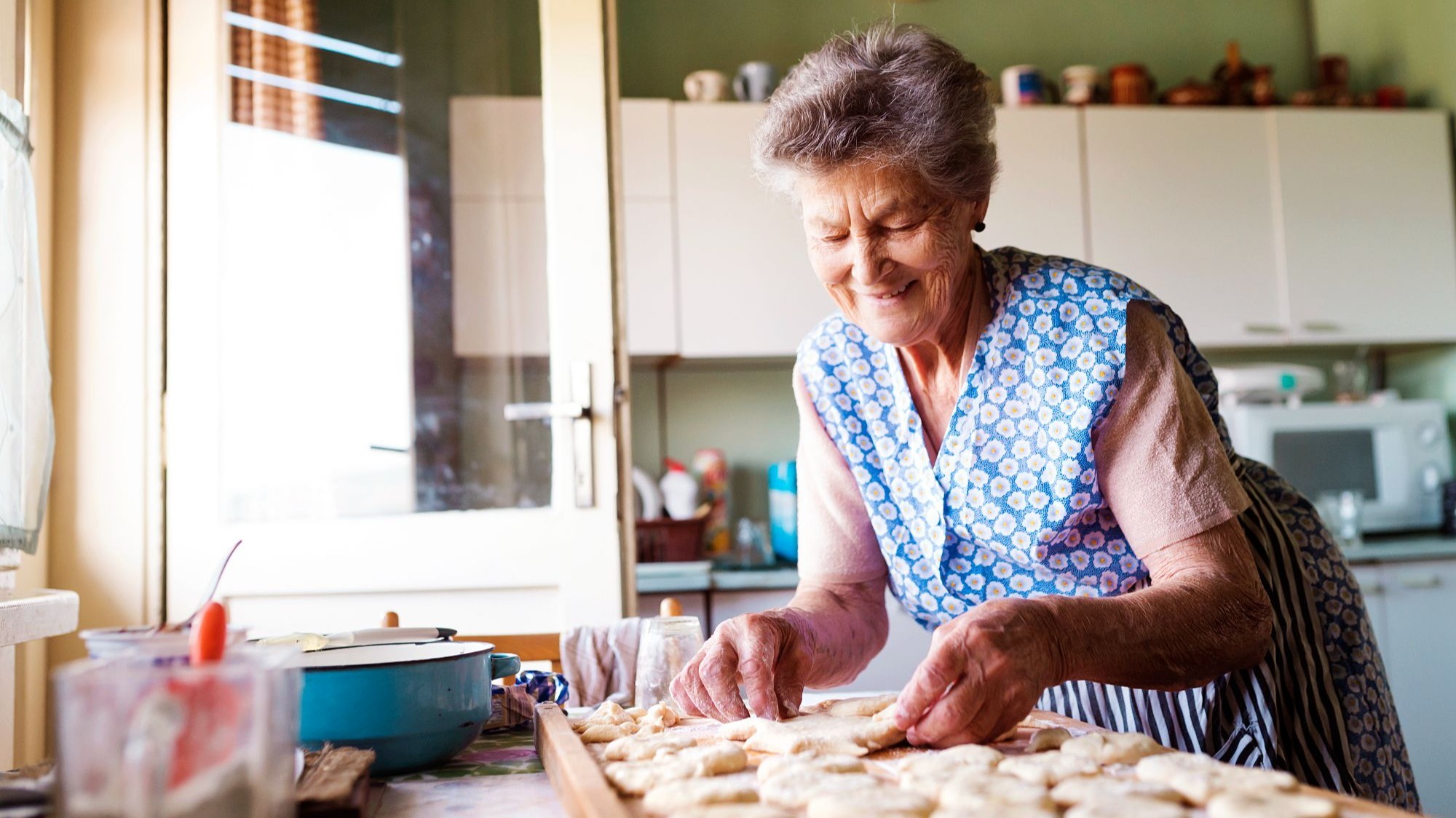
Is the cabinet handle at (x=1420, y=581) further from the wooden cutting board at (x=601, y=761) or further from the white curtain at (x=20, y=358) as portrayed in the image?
the white curtain at (x=20, y=358)

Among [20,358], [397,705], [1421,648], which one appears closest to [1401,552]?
[1421,648]

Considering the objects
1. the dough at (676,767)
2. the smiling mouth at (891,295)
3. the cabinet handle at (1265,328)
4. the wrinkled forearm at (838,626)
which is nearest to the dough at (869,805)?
the dough at (676,767)

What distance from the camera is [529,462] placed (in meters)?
2.28

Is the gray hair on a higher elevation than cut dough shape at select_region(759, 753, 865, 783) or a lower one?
higher

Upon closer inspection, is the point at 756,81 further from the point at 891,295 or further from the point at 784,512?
the point at 891,295

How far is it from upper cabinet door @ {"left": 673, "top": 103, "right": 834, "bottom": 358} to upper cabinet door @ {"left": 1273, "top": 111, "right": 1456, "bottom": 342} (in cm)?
146

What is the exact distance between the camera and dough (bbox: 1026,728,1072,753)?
866 millimetres

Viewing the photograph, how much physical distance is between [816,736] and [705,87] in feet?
8.42

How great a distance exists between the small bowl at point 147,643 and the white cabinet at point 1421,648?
115 inches

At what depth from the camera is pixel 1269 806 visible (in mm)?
620

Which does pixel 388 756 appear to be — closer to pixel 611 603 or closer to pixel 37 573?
pixel 611 603

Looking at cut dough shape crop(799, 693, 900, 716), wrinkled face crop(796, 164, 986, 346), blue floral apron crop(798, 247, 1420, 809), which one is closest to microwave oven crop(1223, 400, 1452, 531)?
blue floral apron crop(798, 247, 1420, 809)

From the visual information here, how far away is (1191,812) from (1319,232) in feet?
10.4

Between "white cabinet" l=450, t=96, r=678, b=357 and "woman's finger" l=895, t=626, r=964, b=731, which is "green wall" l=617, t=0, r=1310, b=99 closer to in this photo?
"white cabinet" l=450, t=96, r=678, b=357
